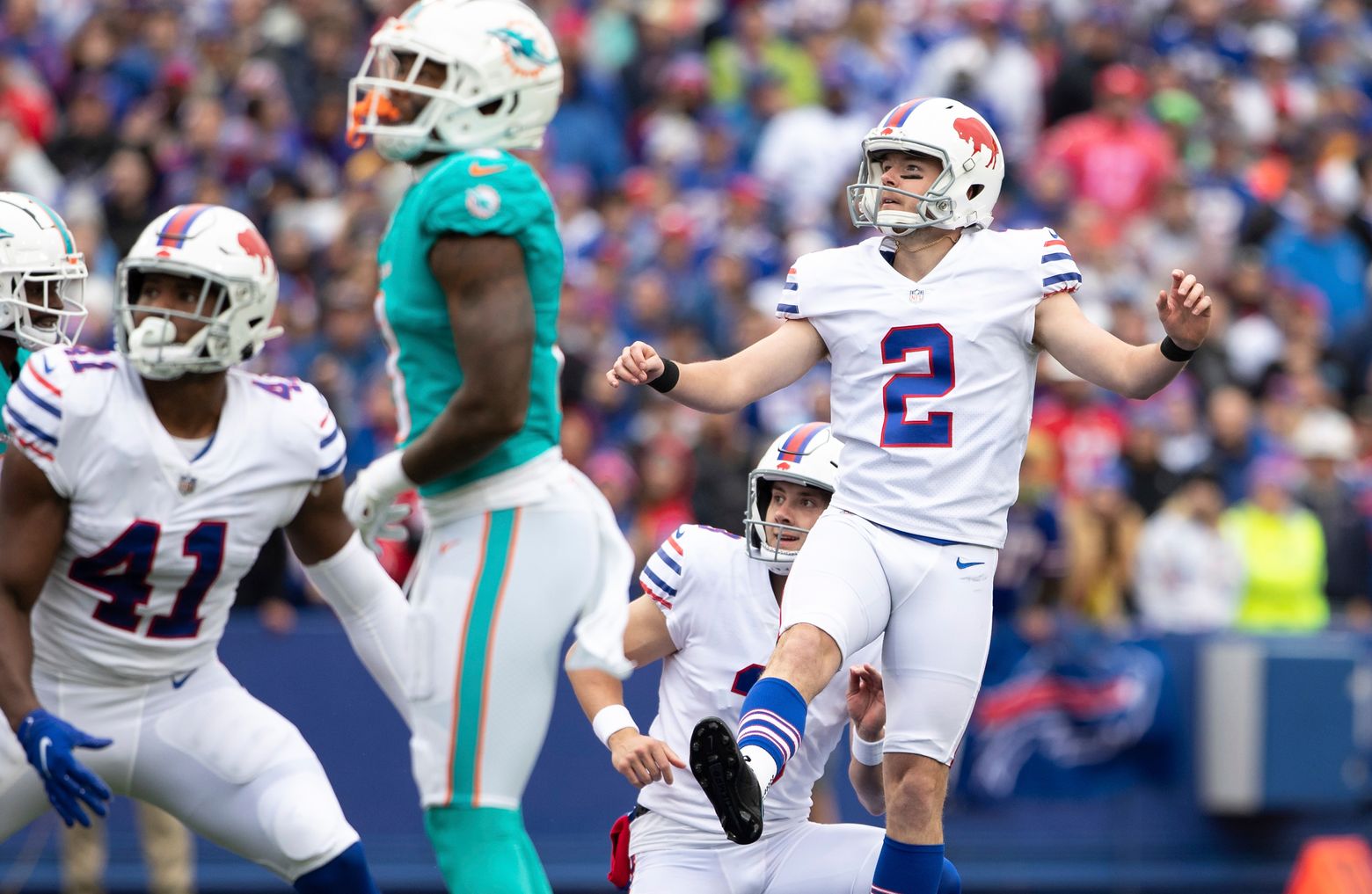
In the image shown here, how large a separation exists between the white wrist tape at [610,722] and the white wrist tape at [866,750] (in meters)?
0.65

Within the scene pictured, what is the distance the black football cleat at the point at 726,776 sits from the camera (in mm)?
4281

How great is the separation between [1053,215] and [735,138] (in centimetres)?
205

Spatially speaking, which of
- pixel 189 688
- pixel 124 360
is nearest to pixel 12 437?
A: pixel 124 360

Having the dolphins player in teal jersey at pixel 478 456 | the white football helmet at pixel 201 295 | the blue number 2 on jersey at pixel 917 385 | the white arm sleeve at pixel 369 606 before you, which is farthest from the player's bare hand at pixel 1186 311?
the white football helmet at pixel 201 295

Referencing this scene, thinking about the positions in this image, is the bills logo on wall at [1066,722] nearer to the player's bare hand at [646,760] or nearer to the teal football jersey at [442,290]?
the player's bare hand at [646,760]

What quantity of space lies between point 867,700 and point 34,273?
7.81 feet

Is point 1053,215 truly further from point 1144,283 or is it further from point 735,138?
point 735,138

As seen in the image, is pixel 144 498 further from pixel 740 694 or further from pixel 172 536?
pixel 740 694

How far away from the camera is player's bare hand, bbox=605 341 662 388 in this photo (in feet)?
15.8

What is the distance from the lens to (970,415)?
4.94 meters

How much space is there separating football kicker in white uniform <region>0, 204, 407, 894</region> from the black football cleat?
0.96 meters

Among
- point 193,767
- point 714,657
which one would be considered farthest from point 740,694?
point 193,767

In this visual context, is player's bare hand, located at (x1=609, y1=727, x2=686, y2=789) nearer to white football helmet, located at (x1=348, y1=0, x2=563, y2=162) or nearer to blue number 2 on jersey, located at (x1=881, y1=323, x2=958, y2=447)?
blue number 2 on jersey, located at (x1=881, y1=323, x2=958, y2=447)

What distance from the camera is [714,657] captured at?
529cm
